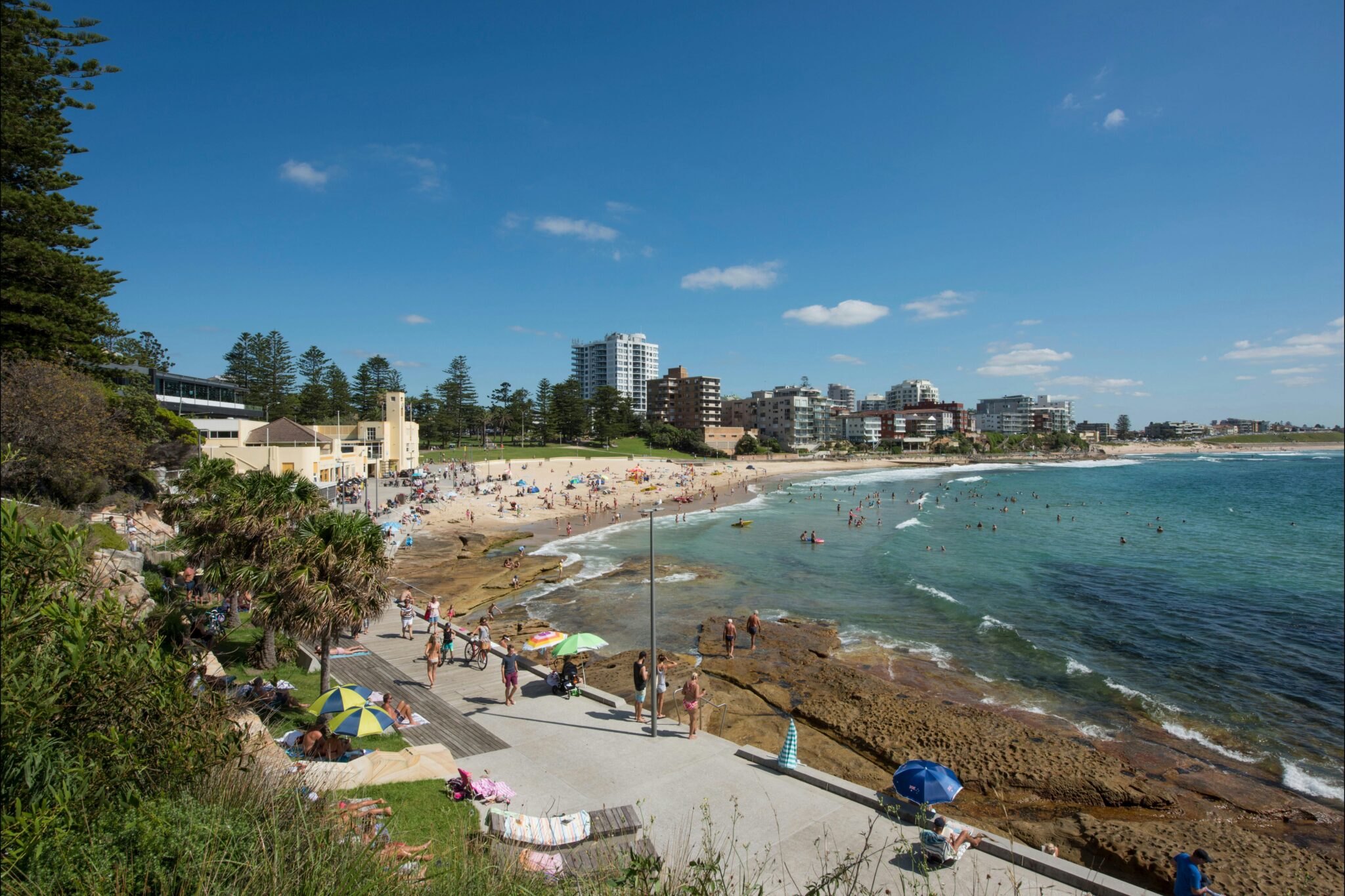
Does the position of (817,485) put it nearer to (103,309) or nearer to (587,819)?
(103,309)

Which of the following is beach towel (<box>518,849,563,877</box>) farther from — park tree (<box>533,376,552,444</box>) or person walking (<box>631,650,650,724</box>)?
park tree (<box>533,376,552,444</box>)

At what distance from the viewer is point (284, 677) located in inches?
536

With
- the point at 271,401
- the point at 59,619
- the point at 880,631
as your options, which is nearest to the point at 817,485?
the point at 880,631

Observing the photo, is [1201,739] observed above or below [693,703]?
below

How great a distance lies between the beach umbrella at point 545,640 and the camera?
1577 cm

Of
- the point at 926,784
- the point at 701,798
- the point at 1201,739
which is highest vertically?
the point at 926,784

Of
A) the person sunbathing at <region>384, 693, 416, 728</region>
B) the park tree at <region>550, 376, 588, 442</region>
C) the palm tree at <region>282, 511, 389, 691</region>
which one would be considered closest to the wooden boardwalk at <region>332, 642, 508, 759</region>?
the person sunbathing at <region>384, 693, 416, 728</region>

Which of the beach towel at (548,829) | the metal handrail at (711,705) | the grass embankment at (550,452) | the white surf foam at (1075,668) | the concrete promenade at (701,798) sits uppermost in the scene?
the grass embankment at (550,452)

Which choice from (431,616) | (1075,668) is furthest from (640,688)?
(1075,668)

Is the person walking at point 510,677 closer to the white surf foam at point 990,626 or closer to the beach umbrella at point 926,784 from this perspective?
the beach umbrella at point 926,784

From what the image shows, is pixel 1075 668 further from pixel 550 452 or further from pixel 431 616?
pixel 550 452

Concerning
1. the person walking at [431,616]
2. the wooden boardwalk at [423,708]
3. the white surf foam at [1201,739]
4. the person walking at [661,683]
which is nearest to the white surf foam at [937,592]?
the white surf foam at [1201,739]

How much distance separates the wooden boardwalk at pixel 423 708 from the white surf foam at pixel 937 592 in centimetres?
1917

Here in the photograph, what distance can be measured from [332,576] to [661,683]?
6.46 meters
